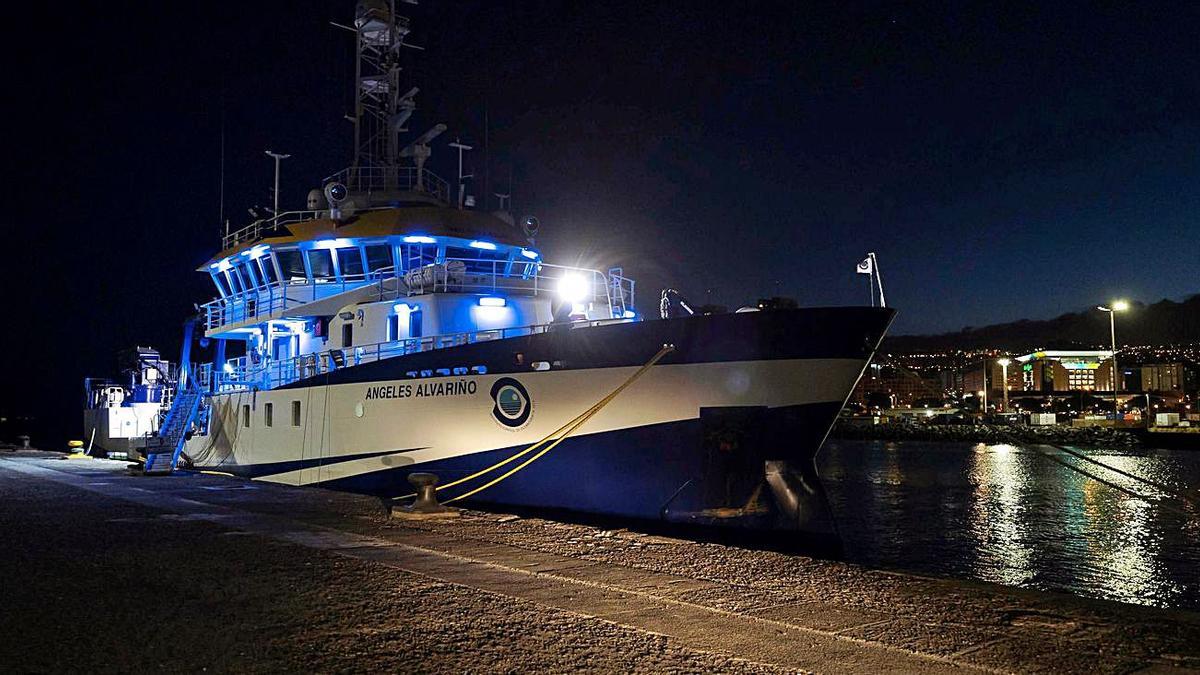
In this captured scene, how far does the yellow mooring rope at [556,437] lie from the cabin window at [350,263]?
6.55m

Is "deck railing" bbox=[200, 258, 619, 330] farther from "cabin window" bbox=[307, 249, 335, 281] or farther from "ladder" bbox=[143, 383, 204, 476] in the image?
"ladder" bbox=[143, 383, 204, 476]

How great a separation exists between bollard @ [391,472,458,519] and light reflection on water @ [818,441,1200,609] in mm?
7991

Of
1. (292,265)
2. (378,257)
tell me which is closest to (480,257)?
(378,257)

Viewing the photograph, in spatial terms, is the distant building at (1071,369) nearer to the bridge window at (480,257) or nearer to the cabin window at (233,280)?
the bridge window at (480,257)

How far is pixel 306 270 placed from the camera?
68.8ft

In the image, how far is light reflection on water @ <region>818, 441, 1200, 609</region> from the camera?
1517cm

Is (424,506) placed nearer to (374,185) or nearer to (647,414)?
(647,414)

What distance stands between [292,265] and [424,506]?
10329mm

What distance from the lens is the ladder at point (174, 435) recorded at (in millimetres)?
24391

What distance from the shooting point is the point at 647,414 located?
45.4 feet

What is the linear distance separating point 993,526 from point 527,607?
1773cm

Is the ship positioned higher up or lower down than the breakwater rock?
higher up

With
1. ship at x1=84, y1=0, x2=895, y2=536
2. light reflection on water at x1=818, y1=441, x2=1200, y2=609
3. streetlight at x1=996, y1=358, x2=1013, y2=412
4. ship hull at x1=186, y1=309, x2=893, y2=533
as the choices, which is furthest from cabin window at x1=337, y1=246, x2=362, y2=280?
streetlight at x1=996, y1=358, x2=1013, y2=412

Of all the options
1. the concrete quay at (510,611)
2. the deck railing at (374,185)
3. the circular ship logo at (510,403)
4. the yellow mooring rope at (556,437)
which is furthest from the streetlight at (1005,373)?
the concrete quay at (510,611)
